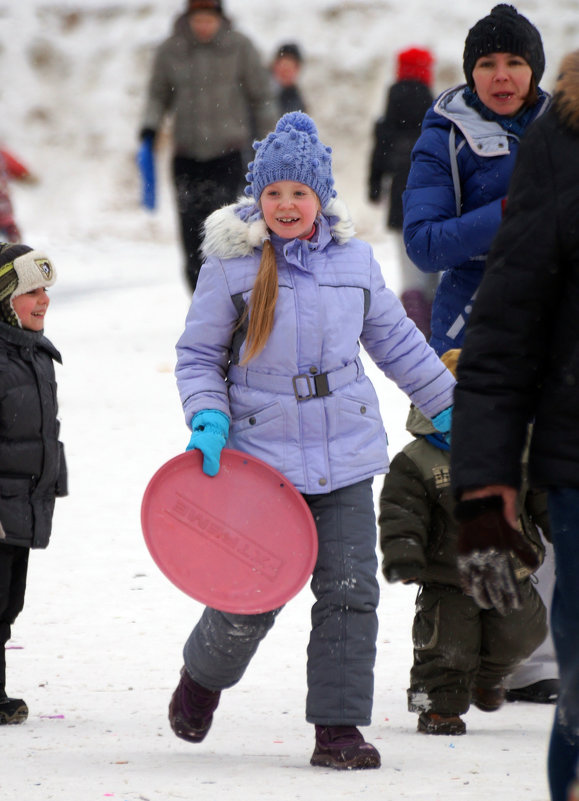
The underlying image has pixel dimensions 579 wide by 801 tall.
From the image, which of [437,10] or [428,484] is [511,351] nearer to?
[428,484]

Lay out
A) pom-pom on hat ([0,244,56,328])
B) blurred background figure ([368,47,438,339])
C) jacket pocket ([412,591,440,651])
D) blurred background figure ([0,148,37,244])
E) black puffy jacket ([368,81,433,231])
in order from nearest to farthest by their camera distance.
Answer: jacket pocket ([412,591,440,651])
pom-pom on hat ([0,244,56,328])
blurred background figure ([368,47,438,339])
black puffy jacket ([368,81,433,231])
blurred background figure ([0,148,37,244])

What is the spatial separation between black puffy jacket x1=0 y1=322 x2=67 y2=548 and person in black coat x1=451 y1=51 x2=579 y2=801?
2.08m

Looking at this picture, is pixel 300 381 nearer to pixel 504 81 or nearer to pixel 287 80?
pixel 504 81

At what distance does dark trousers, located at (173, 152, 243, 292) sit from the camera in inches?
380

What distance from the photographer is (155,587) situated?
5816 millimetres

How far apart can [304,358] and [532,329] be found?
1416 mm

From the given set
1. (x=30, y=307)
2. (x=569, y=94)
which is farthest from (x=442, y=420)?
(x=569, y=94)

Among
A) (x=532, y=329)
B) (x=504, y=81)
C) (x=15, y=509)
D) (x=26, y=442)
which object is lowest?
(x=15, y=509)

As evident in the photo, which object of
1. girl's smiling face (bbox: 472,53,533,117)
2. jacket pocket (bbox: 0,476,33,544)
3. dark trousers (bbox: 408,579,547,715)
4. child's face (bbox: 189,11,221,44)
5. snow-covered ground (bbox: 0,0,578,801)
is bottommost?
snow-covered ground (bbox: 0,0,578,801)

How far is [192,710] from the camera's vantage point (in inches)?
156

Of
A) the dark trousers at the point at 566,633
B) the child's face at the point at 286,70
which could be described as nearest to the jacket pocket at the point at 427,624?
the dark trousers at the point at 566,633

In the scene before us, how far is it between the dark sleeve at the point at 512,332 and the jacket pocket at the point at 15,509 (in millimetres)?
2077

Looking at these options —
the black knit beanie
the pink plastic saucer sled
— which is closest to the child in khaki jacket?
the pink plastic saucer sled

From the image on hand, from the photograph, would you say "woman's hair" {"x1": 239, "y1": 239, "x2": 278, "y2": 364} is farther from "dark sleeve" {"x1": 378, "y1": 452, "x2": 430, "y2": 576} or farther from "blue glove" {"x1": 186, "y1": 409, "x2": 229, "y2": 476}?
"dark sleeve" {"x1": 378, "y1": 452, "x2": 430, "y2": 576}
